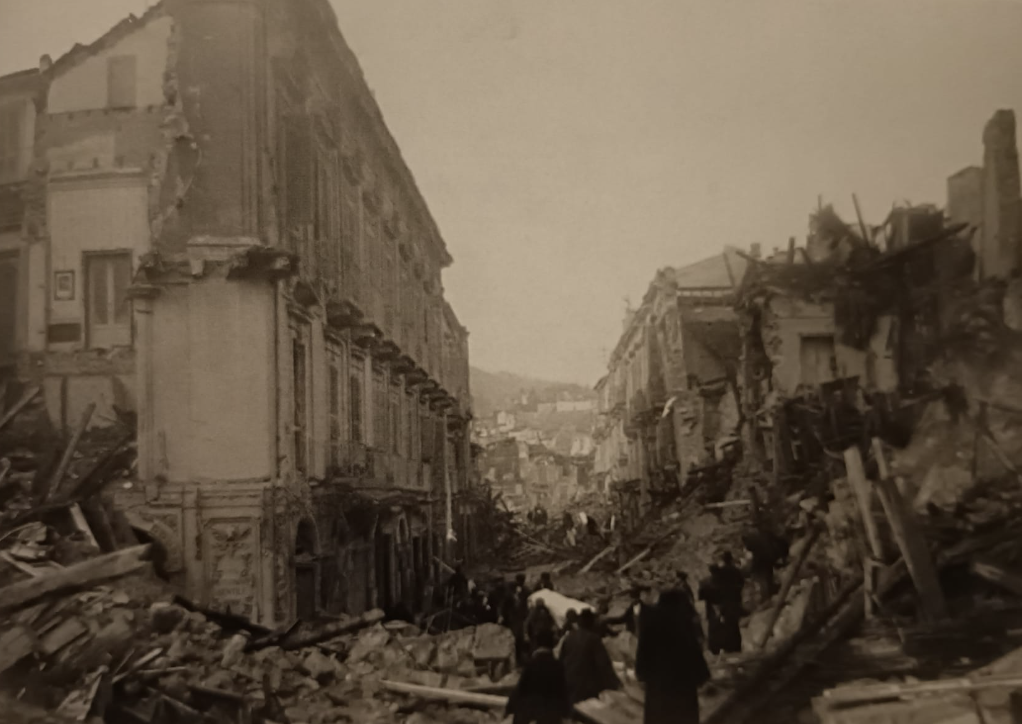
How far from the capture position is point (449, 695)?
14.5 feet

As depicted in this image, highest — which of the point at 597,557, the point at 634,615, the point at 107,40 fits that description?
the point at 107,40

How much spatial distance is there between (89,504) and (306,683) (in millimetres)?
1380

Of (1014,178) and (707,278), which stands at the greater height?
(1014,178)

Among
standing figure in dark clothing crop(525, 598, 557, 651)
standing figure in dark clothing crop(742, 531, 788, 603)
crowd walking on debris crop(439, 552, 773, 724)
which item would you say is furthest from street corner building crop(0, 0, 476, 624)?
standing figure in dark clothing crop(742, 531, 788, 603)

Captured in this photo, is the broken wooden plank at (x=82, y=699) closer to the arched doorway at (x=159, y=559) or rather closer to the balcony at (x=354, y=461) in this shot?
the arched doorway at (x=159, y=559)

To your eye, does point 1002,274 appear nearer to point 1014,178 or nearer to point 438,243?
point 1014,178

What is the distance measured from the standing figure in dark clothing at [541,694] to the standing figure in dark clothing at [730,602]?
861 millimetres

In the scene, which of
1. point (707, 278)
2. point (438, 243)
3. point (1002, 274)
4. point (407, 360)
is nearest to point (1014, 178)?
point (1002, 274)

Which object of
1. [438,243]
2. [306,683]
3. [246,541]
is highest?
[438,243]

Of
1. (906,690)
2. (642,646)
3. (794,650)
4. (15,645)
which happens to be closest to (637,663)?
(642,646)

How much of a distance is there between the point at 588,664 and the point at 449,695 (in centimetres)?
68

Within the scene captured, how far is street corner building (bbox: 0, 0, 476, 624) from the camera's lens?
4.51 m

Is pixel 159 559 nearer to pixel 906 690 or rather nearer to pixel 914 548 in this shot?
pixel 906 690

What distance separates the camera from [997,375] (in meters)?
5.05
